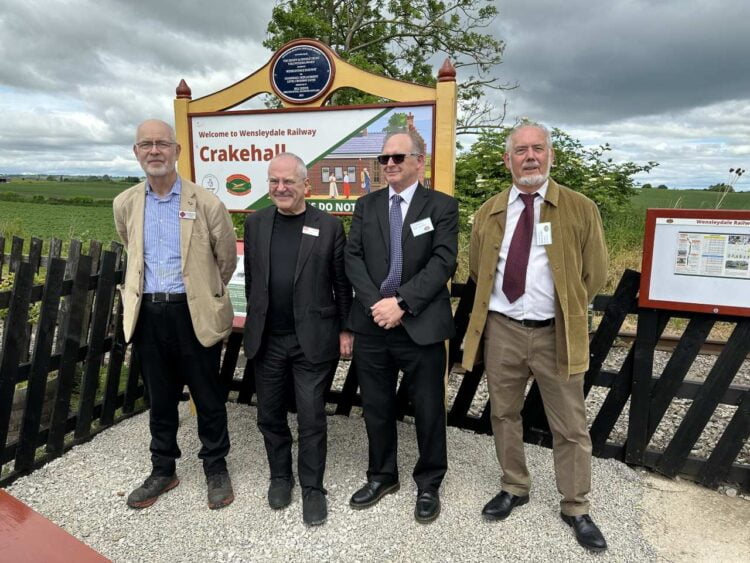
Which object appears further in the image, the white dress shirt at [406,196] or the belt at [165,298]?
the belt at [165,298]

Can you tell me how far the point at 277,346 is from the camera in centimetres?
309

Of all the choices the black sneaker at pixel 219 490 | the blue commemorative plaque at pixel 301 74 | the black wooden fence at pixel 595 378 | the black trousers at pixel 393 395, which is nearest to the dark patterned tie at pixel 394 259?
the black trousers at pixel 393 395

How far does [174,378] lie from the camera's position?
10.8 feet

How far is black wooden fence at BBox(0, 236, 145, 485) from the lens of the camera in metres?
3.25

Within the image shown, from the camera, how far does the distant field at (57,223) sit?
14852mm

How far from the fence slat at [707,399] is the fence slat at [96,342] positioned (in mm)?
4130

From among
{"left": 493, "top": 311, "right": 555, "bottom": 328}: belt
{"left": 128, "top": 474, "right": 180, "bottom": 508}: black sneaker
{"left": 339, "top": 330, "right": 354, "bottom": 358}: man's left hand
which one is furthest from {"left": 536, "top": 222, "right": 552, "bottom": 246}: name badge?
{"left": 128, "top": 474, "right": 180, "bottom": 508}: black sneaker

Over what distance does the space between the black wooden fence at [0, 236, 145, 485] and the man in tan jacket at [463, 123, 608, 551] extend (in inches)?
109

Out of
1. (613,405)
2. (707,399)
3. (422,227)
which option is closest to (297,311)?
(422,227)

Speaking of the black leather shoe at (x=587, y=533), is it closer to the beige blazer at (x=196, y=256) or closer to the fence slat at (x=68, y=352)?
the beige blazer at (x=196, y=256)

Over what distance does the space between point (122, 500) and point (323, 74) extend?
3.23 meters

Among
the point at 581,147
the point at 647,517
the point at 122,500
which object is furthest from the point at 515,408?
the point at 581,147

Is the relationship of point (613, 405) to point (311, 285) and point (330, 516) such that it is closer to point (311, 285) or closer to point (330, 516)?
point (330, 516)

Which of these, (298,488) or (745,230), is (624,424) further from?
(298,488)
